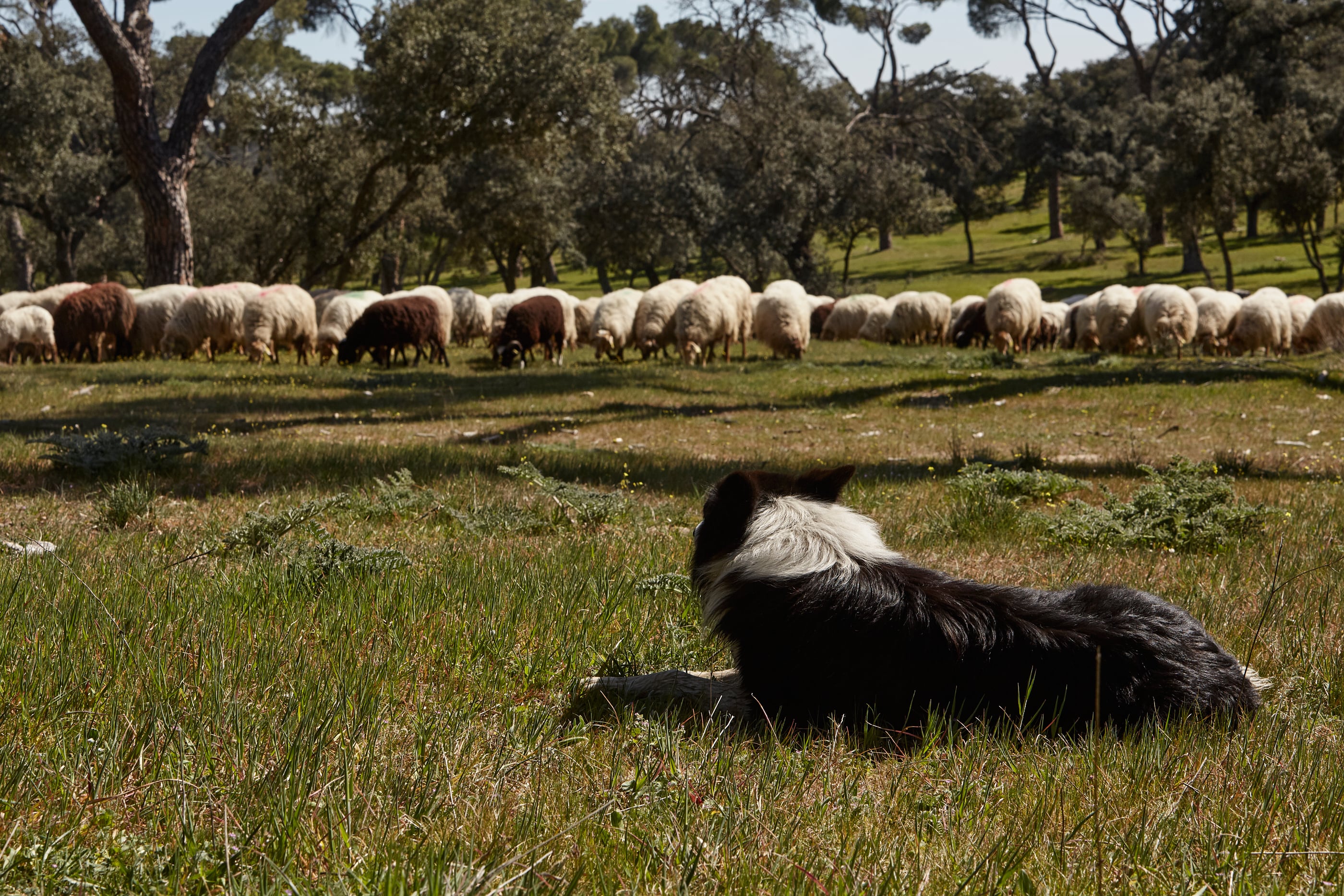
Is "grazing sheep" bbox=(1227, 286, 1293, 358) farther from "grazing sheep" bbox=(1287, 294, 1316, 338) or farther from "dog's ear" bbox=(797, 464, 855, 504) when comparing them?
"dog's ear" bbox=(797, 464, 855, 504)

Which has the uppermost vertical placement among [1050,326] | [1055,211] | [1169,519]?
[1055,211]

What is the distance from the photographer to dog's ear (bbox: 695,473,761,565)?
141 inches

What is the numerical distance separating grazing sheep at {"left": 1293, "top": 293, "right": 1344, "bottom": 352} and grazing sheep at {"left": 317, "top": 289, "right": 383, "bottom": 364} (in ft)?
94.8

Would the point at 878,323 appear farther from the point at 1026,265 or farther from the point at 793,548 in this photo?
the point at 793,548

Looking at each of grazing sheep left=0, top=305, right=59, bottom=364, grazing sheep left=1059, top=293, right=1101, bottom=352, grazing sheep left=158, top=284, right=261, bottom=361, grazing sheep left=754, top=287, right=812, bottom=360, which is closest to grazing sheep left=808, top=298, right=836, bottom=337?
grazing sheep left=1059, top=293, right=1101, bottom=352

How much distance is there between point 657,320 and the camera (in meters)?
28.9

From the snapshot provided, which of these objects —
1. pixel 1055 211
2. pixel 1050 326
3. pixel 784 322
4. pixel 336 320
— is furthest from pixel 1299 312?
pixel 1055 211

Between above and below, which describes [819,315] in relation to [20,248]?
below

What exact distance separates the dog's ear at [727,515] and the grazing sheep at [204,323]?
25.3 m

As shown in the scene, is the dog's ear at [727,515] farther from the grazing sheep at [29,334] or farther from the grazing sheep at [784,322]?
the grazing sheep at [29,334]

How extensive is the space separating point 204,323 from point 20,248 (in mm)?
33087

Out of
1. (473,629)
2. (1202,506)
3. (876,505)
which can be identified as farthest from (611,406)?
(473,629)

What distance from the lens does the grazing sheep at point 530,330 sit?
26078mm

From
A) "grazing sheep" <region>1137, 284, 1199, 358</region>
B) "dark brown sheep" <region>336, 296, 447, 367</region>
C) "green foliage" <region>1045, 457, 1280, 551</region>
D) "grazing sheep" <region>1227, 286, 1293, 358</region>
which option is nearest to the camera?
"green foliage" <region>1045, 457, 1280, 551</region>
